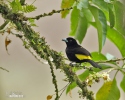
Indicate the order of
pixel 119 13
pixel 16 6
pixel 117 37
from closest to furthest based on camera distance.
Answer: pixel 16 6, pixel 119 13, pixel 117 37

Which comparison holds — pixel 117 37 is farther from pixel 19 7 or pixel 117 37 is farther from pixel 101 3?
pixel 19 7

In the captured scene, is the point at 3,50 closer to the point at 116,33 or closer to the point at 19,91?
the point at 19,91

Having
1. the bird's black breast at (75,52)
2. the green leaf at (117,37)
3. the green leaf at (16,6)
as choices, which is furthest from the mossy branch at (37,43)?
the green leaf at (117,37)

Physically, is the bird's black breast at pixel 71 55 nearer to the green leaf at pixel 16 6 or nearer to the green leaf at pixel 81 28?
the green leaf at pixel 81 28

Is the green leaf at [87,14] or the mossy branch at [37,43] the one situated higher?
the green leaf at [87,14]

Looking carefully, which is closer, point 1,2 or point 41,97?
point 1,2

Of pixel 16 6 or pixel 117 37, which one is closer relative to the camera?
pixel 16 6

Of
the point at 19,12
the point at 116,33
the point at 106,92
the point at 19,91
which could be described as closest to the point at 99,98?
the point at 106,92

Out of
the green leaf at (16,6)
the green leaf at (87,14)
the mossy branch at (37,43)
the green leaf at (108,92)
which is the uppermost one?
the green leaf at (87,14)

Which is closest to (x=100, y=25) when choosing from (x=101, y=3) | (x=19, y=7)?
(x=101, y=3)

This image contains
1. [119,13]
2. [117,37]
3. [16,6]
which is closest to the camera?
[16,6]

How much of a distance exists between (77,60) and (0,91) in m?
0.43

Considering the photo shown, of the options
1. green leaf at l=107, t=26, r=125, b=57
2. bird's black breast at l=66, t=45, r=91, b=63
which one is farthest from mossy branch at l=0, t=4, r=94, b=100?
green leaf at l=107, t=26, r=125, b=57

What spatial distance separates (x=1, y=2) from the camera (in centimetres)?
40
